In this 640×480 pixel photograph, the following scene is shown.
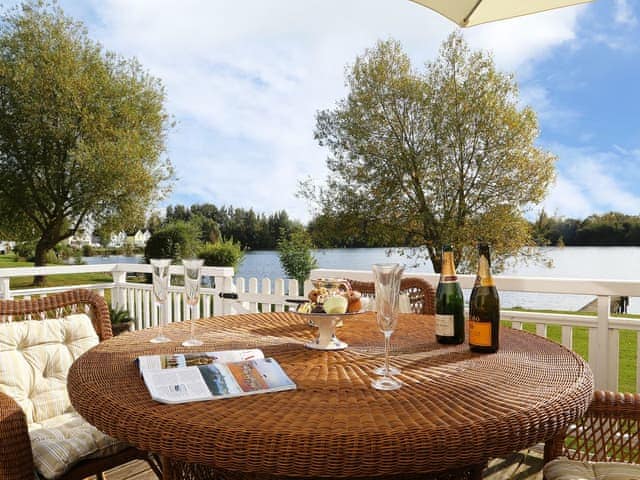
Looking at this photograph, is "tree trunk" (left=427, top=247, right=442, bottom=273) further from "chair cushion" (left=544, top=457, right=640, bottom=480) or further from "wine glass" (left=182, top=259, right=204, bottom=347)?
"wine glass" (left=182, top=259, right=204, bottom=347)

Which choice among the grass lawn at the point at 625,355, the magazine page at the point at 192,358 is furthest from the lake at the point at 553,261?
the magazine page at the point at 192,358

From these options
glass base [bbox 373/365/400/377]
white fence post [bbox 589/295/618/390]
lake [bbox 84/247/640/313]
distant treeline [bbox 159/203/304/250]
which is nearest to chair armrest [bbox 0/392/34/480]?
glass base [bbox 373/365/400/377]

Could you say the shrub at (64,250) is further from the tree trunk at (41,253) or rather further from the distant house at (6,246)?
the tree trunk at (41,253)

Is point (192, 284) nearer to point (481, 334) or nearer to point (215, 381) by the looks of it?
point (215, 381)

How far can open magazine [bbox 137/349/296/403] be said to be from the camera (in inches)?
37.9

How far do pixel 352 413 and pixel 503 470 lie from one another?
193 centimetres

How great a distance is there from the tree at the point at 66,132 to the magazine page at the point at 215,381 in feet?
35.1

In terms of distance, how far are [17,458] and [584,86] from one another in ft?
60.9

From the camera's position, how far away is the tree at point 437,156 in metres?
12.8

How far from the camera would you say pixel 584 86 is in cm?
1597

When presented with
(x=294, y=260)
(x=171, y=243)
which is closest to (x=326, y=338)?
(x=294, y=260)

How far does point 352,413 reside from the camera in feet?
2.80

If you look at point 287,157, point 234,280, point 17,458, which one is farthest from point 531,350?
point 287,157

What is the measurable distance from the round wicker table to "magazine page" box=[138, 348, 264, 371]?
4 centimetres
